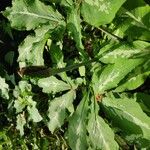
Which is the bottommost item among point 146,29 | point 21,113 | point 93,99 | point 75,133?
point 21,113

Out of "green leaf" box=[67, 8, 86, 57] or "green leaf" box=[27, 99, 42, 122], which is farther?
"green leaf" box=[27, 99, 42, 122]

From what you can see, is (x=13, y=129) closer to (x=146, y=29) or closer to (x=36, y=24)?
(x=36, y=24)

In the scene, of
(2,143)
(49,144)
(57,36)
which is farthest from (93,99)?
(2,143)

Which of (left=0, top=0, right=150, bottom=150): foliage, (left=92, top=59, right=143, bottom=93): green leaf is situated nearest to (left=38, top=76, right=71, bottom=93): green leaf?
(left=0, top=0, right=150, bottom=150): foliage

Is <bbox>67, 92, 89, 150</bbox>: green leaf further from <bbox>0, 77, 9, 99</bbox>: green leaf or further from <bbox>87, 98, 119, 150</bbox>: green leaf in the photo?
<bbox>0, 77, 9, 99</bbox>: green leaf

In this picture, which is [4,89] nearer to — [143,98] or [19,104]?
[19,104]

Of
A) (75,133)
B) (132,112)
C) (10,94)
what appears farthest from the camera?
(10,94)
